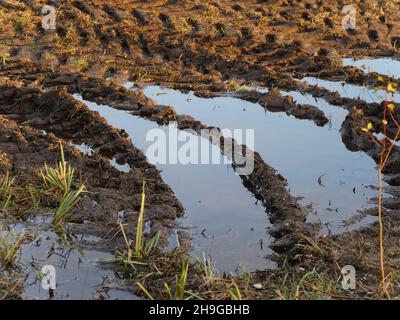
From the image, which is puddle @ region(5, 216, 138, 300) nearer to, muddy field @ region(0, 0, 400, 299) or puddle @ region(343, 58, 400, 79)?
muddy field @ region(0, 0, 400, 299)

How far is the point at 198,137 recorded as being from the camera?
845 centimetres

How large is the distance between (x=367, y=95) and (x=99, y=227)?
4775 mm

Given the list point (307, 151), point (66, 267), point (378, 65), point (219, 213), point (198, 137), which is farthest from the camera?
point (378, 65)

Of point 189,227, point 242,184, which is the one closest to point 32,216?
point 189,227

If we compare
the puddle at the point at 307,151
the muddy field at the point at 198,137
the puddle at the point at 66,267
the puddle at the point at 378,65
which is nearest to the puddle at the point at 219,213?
the muddy field at the point at 198,137

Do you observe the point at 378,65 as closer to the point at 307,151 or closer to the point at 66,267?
the point at 307,151

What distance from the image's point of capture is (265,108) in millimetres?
9492

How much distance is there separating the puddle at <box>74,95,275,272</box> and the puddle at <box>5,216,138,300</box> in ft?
2.72

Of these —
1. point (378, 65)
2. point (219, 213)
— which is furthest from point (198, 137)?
point (378, 65)

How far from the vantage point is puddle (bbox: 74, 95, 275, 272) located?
Answer: 6.05 m

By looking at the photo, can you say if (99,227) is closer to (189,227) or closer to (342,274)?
(189,227)

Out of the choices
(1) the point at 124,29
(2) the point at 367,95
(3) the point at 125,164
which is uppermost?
(1) the point at 124,29

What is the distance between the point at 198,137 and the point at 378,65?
3.94 m

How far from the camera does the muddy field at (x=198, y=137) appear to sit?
18.2ft
